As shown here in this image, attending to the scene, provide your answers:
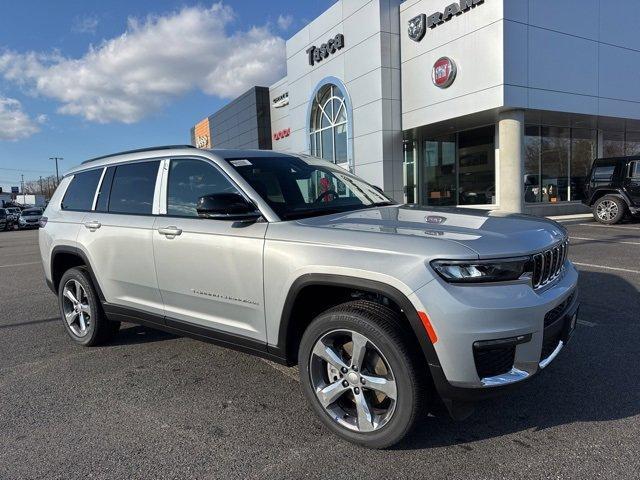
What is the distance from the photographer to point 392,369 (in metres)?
2.59

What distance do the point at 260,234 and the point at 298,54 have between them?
2240cm

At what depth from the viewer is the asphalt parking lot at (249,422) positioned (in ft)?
8.54

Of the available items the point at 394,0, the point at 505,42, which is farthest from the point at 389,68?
the point at 505,42

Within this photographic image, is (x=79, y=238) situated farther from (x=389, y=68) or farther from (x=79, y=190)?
(x=389, y=68)

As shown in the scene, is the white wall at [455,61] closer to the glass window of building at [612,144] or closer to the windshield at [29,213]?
the glass window of building at [612,144]

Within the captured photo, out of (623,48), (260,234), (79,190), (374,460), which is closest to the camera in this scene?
(374,460)

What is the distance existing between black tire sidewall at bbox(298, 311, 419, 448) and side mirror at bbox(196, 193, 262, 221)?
87 cm

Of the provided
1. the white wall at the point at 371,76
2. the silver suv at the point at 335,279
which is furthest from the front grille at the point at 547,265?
the white wall at the point at 371,76

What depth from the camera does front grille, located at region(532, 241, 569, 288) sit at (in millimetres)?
2697

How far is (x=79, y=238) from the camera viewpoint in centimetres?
455

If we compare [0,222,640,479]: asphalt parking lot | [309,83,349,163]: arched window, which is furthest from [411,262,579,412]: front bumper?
[309,83,349,163]: arched window

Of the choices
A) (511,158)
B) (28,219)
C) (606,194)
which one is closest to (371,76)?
(511,158)

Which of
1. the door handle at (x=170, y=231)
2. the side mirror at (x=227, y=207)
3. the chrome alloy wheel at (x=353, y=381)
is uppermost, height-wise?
the side mirror at (x=227, y=207)

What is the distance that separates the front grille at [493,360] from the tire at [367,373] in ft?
0.98
